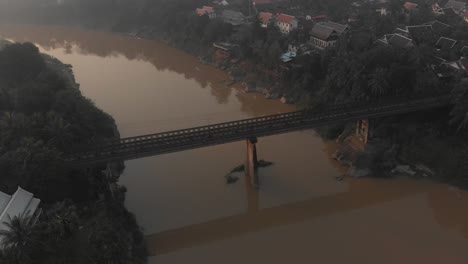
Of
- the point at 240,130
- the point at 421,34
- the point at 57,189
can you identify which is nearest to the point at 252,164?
the point at 240,130

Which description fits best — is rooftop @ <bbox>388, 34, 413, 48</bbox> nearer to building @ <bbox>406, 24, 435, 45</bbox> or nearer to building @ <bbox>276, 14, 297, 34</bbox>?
building @ <bbox>406, 24, 435, 45</bbox>

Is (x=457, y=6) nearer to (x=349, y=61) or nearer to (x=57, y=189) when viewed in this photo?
(x=349, y=61)

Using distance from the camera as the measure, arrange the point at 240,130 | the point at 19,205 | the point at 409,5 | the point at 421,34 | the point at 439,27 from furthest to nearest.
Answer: the point at 409,5, the point at 439,27, the point at 421,34, the point at 240,130, the point at 19,205

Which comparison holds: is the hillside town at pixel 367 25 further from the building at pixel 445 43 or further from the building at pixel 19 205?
the building at pixel 19 205

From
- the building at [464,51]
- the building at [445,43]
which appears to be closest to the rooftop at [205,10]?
the building at [445,43]

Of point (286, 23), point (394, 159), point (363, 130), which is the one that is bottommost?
point (394, 159)

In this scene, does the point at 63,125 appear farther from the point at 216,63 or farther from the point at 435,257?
the point at 216,63

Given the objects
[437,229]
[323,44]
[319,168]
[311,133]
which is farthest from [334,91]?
[437,229]
